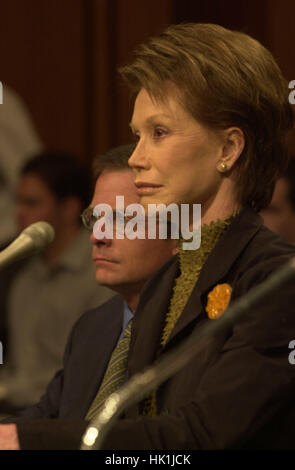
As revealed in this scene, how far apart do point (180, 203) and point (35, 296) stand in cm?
187

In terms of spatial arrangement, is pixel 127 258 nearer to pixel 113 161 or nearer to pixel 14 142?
pixel 113 161

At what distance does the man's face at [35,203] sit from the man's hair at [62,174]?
0.07 ft

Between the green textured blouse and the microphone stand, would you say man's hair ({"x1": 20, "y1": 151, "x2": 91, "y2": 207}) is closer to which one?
the green textured blouse

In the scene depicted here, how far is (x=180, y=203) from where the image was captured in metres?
1.45

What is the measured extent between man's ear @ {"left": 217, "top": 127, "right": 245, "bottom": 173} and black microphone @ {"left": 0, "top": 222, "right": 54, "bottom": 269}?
0.99 feet

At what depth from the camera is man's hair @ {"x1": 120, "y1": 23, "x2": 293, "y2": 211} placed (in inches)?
56.1

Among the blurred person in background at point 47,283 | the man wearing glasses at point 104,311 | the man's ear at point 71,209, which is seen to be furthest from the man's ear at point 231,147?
the man's ear at point 71,209

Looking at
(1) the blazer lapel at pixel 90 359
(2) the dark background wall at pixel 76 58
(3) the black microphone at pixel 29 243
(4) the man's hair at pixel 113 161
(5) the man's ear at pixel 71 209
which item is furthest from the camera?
(2) the dark background wall at pixel 76 58

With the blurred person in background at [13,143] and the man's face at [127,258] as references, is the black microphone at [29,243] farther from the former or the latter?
the blurred person in background at [13,143]

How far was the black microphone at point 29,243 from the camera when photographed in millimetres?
1357

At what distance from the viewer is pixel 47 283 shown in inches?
128

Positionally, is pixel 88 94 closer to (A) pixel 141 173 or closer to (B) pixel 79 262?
(B) pixel 79 262

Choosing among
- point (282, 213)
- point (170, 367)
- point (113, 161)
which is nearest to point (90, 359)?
point (113, 161)
